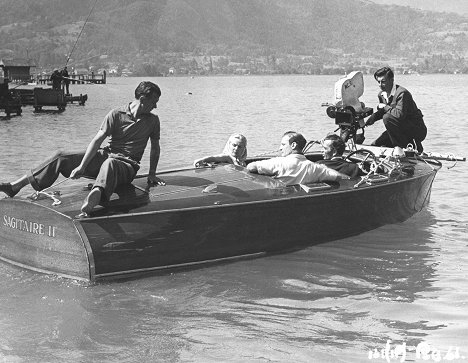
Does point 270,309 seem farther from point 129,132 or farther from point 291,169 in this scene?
point 129,132

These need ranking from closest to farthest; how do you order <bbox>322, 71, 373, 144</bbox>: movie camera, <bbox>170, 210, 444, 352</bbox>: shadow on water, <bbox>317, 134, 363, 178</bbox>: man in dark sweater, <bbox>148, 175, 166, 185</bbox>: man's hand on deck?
<bbox>170, 210, 444, 352</bbox>: shadow on water
<bbox>148, 175, 166, 185</bbox>: man's hand on deck
<bbox>317, 134, 363, 178</bbox>: man in dark sweater
<bbox>322, 71, 373, 144</bbox>: movie camera

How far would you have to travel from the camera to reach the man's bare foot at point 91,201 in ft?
26.3

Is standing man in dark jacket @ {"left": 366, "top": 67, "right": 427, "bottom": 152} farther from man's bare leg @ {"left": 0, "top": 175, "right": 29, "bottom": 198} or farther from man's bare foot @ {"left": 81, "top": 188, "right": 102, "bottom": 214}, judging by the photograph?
man's bare leg @ {"left": 0, "top": 175, "right": 29, "bottom": 198}

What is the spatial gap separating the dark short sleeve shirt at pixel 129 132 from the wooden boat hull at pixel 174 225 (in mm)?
453

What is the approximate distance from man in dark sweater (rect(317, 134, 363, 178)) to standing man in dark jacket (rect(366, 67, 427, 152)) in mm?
1932

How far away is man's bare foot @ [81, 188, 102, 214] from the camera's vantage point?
802 centimetres

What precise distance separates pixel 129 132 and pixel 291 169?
2156 mm

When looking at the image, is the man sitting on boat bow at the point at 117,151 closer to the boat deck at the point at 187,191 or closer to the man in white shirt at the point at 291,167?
the boat deck at the point at 187,191

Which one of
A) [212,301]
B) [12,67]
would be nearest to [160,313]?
[212,301]

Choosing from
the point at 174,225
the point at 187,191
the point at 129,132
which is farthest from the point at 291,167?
the point at 129,132

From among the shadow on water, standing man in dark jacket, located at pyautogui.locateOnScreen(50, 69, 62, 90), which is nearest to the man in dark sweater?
the shadow on water

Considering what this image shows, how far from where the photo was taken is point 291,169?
9.69m

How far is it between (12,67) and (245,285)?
6561 centimetres

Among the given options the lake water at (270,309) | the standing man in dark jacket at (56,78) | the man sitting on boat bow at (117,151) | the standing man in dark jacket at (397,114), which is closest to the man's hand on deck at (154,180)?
the man sitting on boat bow at (117,151)
